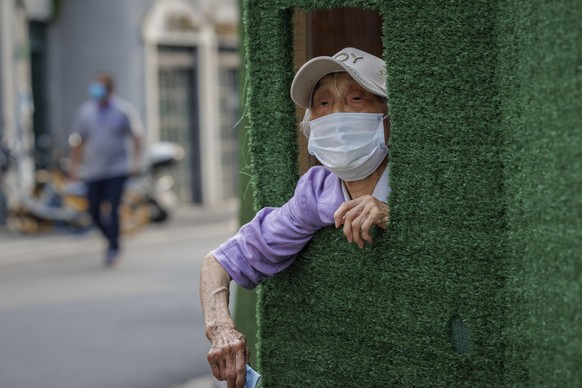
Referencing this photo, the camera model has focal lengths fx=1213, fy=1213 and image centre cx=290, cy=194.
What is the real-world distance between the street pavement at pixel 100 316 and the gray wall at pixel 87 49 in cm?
565

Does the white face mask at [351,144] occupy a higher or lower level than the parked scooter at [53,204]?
higher

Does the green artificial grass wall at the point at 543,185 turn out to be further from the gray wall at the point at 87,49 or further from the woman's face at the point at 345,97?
the gray wall at the point at 87,49

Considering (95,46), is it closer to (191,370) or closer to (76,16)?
(76,16)

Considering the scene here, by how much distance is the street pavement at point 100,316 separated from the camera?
24.9 feet

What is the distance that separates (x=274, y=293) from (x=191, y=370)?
13.8ft

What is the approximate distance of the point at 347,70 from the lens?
3.25m

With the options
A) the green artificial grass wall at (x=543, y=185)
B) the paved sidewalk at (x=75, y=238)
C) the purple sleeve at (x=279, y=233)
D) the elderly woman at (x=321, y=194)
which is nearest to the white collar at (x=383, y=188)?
the elderly woman at (x=321, y=194)

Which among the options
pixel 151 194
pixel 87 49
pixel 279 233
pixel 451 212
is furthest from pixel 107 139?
pixel 451 212

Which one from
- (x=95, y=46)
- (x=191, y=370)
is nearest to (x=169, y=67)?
(x=95, y=46)

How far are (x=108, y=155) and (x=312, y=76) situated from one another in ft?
31.4

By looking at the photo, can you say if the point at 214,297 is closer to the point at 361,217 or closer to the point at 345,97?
the point at 361,217

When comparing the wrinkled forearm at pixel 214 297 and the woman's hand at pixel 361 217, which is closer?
the woman's hand at pixel 361 217

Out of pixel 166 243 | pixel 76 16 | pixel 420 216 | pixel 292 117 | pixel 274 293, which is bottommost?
pixel 166 243

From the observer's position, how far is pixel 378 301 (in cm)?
329
